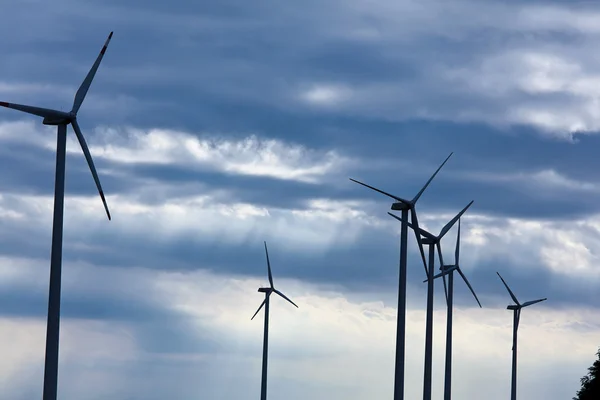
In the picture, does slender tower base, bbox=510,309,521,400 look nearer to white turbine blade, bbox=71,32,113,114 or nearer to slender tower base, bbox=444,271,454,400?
slender tower base, bbox=444,271,454,400

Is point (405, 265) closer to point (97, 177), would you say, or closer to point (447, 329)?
point (97, 177)

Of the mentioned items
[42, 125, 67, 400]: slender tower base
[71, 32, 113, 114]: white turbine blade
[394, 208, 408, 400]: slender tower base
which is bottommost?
[42, 125, 67, 400]: slender tower base

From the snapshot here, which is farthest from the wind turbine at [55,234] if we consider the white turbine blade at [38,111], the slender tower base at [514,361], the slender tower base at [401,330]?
the slender tower base at [514,361]

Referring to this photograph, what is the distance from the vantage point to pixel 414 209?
12131 centimetres

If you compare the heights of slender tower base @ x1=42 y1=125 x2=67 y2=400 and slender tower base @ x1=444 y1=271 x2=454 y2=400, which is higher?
slender tower base @ x1=444 y1=271 x2=454 y2=400

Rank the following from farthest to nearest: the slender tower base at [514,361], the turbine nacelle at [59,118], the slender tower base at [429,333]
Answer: the slender tower base at [514,361] < the slender tower base at [429,333] < the turbine nacelle at [59,118]

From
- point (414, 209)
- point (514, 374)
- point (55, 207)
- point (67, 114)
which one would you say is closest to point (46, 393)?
point (55, 207)

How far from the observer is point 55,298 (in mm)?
75562

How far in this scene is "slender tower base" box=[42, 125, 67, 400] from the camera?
7406 cm

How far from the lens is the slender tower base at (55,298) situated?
2916 inches

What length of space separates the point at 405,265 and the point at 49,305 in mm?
42842

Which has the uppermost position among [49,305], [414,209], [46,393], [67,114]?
[414,209]

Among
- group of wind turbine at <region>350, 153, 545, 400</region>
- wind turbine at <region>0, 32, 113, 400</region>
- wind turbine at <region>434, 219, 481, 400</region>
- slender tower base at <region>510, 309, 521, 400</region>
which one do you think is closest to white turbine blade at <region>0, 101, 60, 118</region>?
wind turbine at <region>0, 32, 113, 400</region>

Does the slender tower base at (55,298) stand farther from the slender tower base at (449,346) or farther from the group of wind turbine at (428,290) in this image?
the slender tower base at (449,346)
